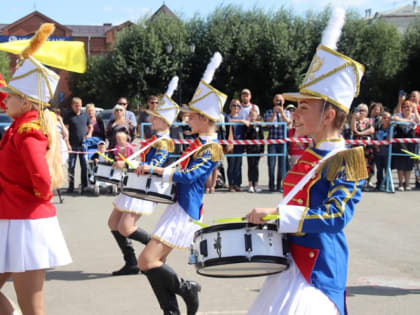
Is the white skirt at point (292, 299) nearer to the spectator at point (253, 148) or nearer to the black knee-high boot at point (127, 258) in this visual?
the black knee-high boot at point (127, 258)

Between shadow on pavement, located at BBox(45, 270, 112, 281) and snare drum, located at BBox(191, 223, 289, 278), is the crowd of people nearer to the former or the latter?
shadow on pavement, located at BBox(45, 270, 112, 281)

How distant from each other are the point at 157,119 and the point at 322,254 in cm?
360

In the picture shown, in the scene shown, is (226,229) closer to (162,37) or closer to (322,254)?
(322,254)

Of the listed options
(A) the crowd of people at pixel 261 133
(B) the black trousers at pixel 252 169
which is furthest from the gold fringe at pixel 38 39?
(B) the black trousers at pixel 252 169

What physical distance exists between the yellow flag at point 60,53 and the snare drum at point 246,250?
1.95m

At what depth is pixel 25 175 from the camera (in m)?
3.32

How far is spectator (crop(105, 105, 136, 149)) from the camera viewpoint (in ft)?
35.2

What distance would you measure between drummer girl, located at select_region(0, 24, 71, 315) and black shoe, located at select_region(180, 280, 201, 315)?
1187mm

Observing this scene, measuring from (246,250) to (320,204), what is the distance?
440mm

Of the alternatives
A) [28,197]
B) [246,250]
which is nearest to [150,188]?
[28,197]

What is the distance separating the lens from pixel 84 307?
15.6 feet

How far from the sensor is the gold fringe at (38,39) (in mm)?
3471

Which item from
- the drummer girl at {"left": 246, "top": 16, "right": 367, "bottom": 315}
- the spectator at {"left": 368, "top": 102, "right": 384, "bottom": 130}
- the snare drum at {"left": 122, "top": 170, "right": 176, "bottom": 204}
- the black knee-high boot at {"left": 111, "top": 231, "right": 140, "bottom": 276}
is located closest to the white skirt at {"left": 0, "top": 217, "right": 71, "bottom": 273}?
the snare drum at {"left": 122, "top": 170, "right": 176, "bottom": 204}

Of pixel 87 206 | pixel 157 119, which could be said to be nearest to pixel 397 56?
pixel 87 206
